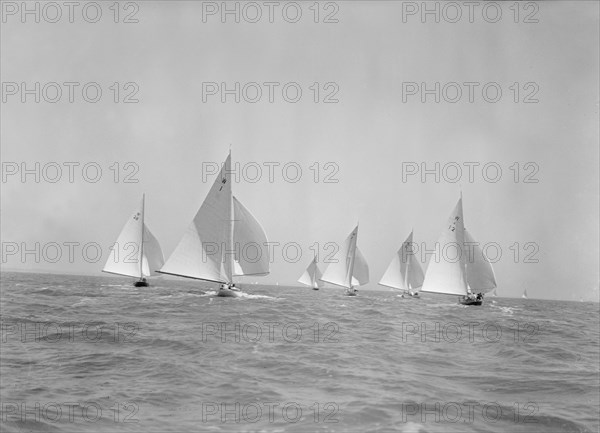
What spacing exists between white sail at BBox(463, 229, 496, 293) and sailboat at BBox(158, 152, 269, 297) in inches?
972

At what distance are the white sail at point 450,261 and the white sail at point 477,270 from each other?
10.3 ft

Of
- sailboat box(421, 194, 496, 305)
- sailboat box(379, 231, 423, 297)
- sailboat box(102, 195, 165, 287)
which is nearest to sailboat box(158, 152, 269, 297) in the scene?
sailboat box(421, 194, 496, 305)

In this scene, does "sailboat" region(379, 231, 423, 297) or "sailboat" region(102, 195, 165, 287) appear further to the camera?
"sailboat" region(379, 231, 423, 297)

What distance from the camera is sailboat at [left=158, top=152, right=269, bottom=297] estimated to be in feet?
117

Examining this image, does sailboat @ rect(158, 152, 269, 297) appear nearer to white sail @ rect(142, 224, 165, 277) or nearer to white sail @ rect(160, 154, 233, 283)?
white sail @ rect(160, 154, 233, 283)

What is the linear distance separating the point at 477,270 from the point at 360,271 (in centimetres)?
2401

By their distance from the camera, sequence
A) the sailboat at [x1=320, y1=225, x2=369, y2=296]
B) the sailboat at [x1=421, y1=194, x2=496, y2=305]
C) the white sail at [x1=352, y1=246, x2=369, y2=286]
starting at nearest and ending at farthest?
the sailboat at [x1=421, y1=194, x2=496, y2=305] → the sailboat at [x1=320, y1=225, x2=369, y2=296] → the white sail at [x1=352, y1=246, x2=369, y2=286]

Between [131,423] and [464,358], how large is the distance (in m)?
11.3

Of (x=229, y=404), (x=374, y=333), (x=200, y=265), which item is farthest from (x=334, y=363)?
(x=200, y=265)

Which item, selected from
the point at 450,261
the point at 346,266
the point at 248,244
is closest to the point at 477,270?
the point at 450,261

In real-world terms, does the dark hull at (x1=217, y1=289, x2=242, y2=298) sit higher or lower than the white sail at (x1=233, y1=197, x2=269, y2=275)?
lower

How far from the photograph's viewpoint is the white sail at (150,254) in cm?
6091

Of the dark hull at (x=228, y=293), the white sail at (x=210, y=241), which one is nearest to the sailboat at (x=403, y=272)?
the dark hull at (x=228, y=293)

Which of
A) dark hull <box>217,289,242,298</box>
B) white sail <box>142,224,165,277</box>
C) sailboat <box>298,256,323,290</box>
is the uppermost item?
white sail <box>142,224,165,277</box>
